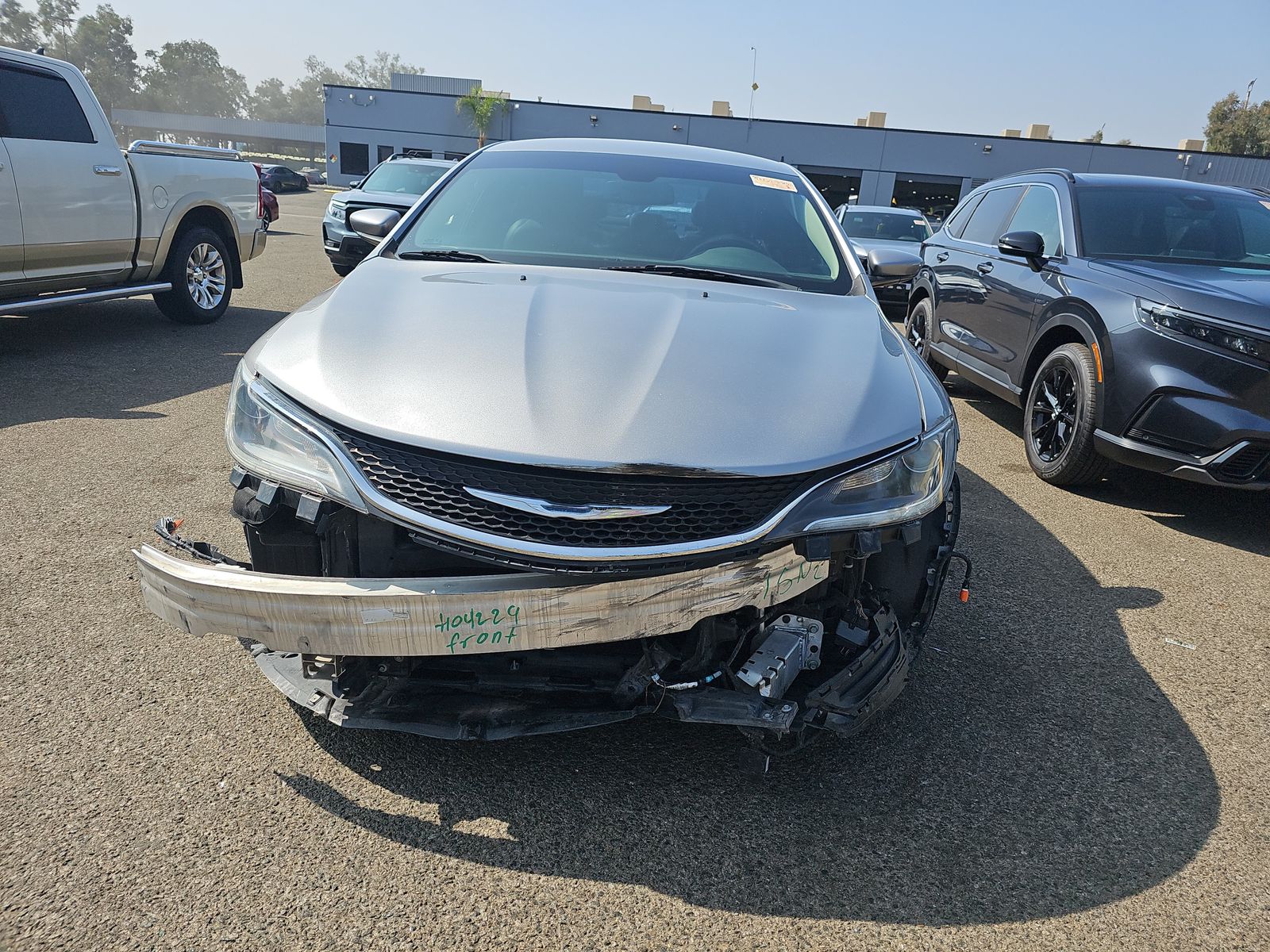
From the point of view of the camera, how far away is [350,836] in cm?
208

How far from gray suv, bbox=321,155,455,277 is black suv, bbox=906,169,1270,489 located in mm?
6639

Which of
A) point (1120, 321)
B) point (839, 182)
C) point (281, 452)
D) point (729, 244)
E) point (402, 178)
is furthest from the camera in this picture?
point (839, 182)

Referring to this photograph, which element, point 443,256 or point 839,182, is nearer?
point 443,256

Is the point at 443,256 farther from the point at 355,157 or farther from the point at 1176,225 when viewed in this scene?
the point at 355,157

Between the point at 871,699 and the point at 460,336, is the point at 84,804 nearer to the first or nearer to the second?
the point at 460,336

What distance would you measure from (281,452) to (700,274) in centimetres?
162

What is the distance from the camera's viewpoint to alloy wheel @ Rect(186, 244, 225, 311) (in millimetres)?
8148

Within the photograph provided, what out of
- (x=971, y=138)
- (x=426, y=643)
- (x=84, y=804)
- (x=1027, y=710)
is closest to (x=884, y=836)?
(x=1027, y=710)

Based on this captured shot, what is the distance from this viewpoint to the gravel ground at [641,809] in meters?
1.90

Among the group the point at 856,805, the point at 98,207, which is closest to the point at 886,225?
the point at 98,207

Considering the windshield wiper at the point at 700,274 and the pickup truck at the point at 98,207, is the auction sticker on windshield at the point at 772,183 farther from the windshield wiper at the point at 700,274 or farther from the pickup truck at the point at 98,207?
the pickup truck at the point at 98,207

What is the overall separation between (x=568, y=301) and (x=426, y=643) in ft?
3.83

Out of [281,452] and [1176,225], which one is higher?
[1176,225]

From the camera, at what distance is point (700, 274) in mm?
3131
